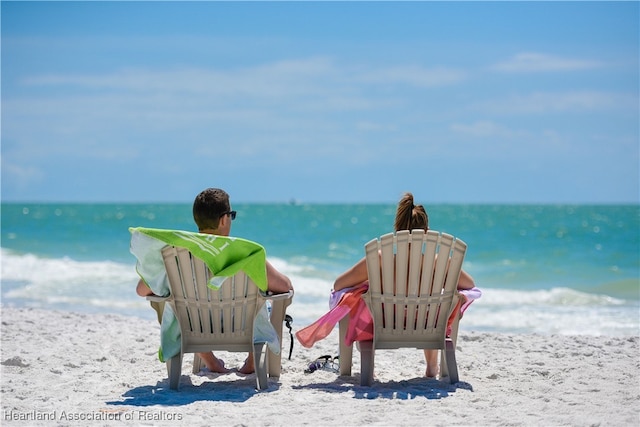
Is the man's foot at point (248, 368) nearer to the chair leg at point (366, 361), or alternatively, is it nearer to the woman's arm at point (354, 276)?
the chair leg at point (366, 361)

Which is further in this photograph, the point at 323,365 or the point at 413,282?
the point at 323,365

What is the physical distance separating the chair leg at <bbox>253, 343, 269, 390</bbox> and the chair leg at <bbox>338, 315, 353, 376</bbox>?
558 millimetres

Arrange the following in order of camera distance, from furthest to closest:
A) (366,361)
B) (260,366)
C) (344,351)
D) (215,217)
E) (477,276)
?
1. (477,276)
2. (344,351)
3. (366,361)
4. (260,366)
5. (215,217)

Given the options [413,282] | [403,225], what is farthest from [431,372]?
[403,225]

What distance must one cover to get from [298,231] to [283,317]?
1048 inches

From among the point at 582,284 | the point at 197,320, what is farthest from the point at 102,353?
the point at 582,284

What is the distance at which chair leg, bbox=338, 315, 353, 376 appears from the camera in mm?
4992

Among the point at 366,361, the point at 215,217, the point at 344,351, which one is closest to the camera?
the point at 215,217

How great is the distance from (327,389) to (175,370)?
977mm

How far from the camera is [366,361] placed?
16.1ft

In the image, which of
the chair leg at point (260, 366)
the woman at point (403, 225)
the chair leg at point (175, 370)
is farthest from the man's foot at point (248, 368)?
the woman at point (403, 225)

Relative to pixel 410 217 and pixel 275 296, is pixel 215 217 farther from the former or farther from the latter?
pixel 410 217

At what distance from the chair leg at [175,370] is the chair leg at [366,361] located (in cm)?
116

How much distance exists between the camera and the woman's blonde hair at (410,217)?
4812 mm
